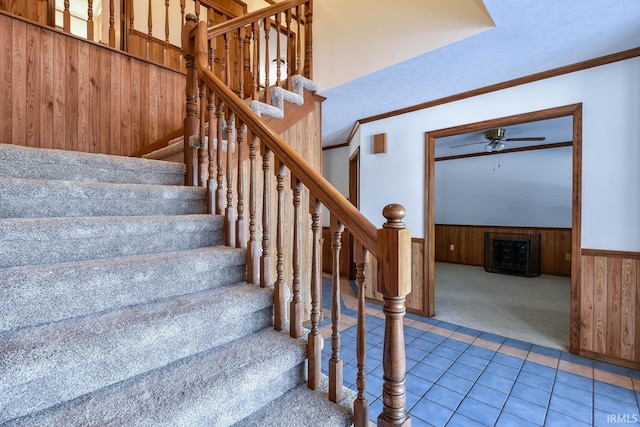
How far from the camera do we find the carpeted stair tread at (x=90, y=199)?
1389 mm

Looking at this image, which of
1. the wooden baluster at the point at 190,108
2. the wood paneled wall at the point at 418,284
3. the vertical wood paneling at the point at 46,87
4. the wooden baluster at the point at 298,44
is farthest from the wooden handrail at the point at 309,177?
the wood paneled wall at the point at 418,284

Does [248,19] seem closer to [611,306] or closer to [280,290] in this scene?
[280,290]

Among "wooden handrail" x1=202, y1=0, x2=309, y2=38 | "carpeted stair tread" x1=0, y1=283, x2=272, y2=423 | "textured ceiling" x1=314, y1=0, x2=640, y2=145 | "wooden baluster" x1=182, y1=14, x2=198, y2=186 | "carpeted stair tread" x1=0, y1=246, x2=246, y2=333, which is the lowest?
"carpeted stair tread" x1=0, y1=283, x2=272, y2=423

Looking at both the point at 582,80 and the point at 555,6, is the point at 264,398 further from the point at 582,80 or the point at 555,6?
the point at 582,80

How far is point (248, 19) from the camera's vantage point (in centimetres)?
247

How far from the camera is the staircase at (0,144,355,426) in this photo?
3.07 ft

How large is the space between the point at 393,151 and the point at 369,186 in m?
0.55

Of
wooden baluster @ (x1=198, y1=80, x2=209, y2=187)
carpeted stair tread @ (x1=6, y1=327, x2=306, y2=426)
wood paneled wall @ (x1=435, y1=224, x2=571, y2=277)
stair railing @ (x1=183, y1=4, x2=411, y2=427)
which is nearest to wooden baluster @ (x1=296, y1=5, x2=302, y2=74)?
stair railing @ (x1=183, y1=4, x2=411, y2=427)

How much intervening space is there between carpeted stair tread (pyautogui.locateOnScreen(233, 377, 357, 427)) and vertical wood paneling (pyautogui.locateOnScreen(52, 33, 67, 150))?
279 centimetres

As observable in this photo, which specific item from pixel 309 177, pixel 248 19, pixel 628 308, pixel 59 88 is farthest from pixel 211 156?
pixel 628 308

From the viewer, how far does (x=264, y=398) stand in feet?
3.91

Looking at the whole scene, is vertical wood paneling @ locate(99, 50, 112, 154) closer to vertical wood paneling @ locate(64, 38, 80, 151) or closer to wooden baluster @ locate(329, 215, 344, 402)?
vertical wood paneling @ locate(64, 38, 80, 151)

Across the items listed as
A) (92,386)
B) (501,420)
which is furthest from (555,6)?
(92,386)

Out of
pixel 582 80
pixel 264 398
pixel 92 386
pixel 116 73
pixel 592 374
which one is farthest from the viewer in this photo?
pixel 116 73
